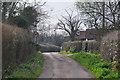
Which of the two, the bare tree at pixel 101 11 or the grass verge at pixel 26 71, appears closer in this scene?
the grass verge at pixel 26 71

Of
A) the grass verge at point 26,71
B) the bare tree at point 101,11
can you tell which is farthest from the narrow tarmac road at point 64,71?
the bare tree at point 101,11

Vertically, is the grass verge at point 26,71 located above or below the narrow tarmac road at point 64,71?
above

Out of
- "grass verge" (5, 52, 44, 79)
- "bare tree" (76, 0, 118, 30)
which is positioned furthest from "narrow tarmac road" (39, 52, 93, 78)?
"bare tree" (76, 0, 118, 30)

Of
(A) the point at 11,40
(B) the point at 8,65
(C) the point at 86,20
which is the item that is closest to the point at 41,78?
(B) the point at 8,65

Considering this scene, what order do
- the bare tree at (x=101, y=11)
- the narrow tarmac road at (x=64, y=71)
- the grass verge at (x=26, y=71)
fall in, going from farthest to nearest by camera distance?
1. the bare tree at (x=101, y=11)
2. the narrow tarmac road at (x=64, y=71)
3. the grass verge at (x=26, y=71)

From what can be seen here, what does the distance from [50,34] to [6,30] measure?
61.2 m

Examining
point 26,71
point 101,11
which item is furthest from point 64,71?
point 101,11

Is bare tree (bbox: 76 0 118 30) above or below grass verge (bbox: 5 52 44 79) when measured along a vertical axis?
above

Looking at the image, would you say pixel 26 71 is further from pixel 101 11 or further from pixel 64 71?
pixel 101 11

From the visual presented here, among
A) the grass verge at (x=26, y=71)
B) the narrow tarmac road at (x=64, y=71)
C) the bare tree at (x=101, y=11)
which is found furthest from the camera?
the bare tree at (x=101, y=11)

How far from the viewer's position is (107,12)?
974 inches

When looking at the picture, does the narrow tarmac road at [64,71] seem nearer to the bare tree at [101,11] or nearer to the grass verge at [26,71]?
the grass verge at [26,71]

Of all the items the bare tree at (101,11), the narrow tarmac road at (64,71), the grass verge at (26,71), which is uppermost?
the bare tree at (101,11)

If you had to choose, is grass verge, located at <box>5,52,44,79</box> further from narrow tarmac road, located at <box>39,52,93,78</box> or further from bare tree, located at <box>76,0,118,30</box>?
bare tree, located at <box>76,0,118,30</box>
